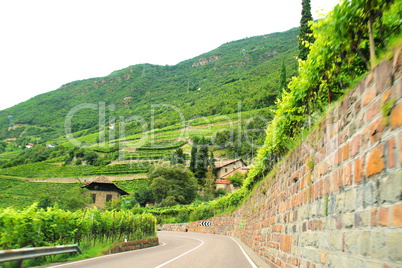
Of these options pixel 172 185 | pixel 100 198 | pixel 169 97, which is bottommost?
pixel 100 198

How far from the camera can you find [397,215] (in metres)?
2.61

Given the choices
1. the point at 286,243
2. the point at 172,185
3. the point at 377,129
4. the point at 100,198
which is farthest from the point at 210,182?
the point at 377,129

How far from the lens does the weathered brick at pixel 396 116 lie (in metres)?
2.70

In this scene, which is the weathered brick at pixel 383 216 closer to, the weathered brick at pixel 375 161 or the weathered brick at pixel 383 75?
the weathered brick at pixel 375 161

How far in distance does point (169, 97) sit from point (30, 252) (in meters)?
158

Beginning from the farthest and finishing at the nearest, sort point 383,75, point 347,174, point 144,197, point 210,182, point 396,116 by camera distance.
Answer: point 210,182, point 144,197, point 347,174, point 383,75, point 396,116

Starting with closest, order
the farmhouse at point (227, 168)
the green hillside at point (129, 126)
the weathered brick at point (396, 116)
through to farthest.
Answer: the weathered brick at point (396, 116) < the farmhouse at point (227, 168) < the green hillside at point (129, 126)

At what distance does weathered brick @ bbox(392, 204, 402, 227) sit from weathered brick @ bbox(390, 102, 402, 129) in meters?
0.66

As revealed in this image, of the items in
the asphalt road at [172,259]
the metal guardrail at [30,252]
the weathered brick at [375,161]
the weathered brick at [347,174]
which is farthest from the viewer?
the asphalt road at [172,259]

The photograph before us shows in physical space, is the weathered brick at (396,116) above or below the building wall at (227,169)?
below

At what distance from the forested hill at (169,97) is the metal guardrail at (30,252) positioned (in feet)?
261

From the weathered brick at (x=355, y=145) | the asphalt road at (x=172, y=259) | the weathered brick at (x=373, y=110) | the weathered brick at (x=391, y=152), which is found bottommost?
the asphalt road at (x=172, y=259)

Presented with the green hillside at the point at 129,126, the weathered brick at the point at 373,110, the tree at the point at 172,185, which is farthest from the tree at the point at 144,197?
the weathered brick at the point at 373,110

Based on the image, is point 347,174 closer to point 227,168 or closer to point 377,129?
point 377,129
